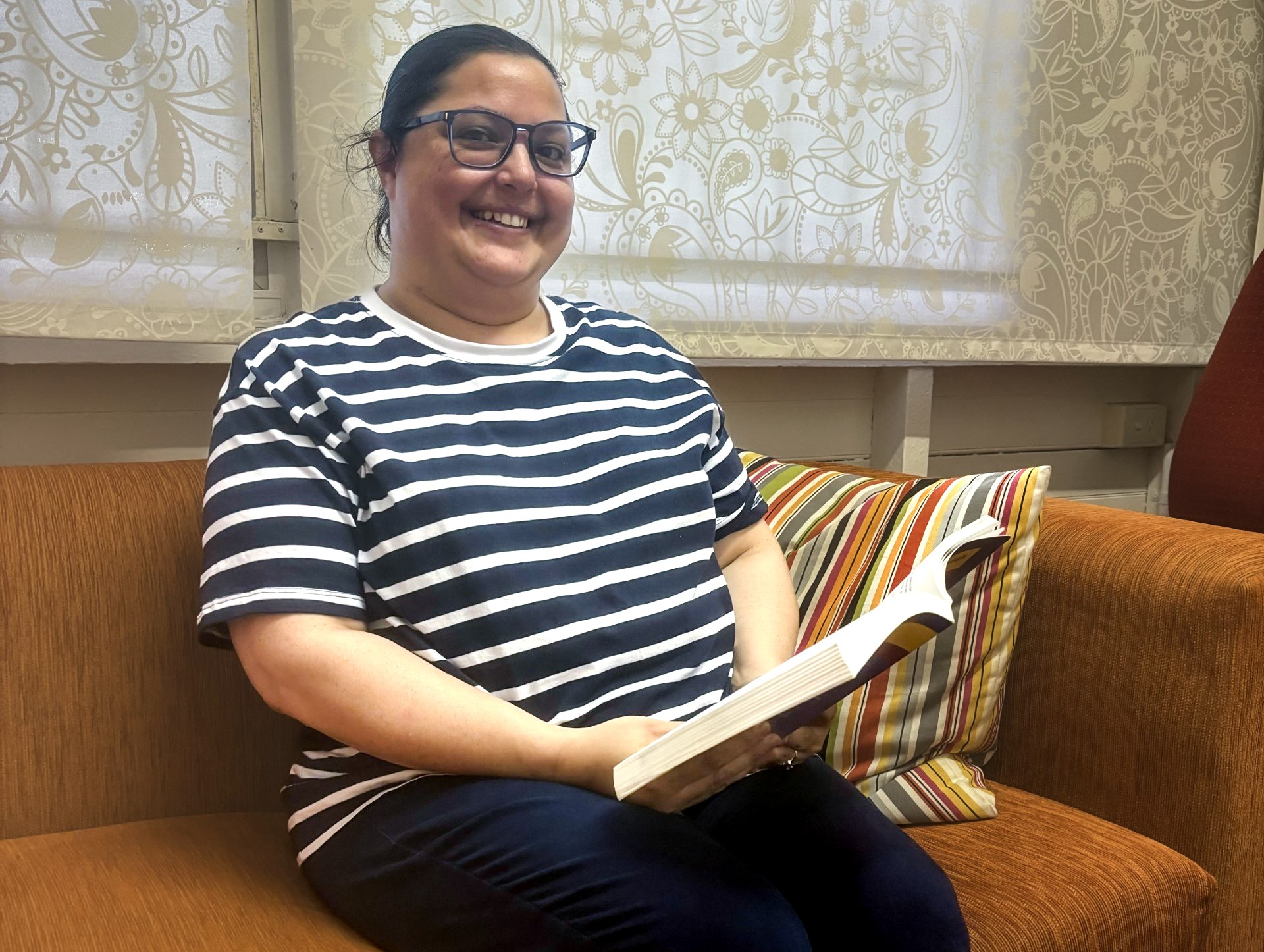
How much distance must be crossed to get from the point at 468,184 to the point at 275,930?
2.18 feet

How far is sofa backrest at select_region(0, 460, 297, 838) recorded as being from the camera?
107cm

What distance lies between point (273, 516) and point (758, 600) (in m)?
0.49

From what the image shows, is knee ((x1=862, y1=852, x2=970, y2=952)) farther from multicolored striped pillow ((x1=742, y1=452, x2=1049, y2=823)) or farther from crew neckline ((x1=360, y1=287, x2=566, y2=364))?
crew neckline ((x1=360, y1=287, x2=566, y2=364))

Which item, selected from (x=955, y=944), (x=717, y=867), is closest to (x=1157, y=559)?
(x=955, y=944)

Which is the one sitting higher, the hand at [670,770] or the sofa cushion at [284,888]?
→ the hand at [670,770]

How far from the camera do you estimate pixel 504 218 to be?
1.06m

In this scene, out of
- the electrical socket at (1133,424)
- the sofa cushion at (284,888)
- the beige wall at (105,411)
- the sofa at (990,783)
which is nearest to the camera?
the sofa cushion at (284,888)

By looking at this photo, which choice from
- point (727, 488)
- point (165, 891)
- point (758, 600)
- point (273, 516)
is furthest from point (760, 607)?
point (165, 891)

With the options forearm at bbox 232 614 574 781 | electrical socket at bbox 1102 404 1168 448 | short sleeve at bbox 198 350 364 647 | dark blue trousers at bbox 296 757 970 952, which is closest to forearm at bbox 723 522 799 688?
dark blue trousers at bbox 296 757 970 952

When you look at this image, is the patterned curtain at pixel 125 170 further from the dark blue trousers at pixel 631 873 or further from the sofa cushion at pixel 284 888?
the dark blue trousers at pixel 631 873

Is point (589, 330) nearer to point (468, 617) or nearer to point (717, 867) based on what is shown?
point (468, 617)

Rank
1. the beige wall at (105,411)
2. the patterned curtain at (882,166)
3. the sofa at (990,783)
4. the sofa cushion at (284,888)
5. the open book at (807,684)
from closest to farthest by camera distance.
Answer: the open book at (807,684), the sofa cushion at (284,888), the sofa at (990,783), the beige wall at (105,411), the patterned curtain at (882,166)

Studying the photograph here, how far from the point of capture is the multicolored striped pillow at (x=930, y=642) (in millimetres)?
1121

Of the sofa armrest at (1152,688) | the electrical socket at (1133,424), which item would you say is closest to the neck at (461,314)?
the sofa armrest at (1152,688)
